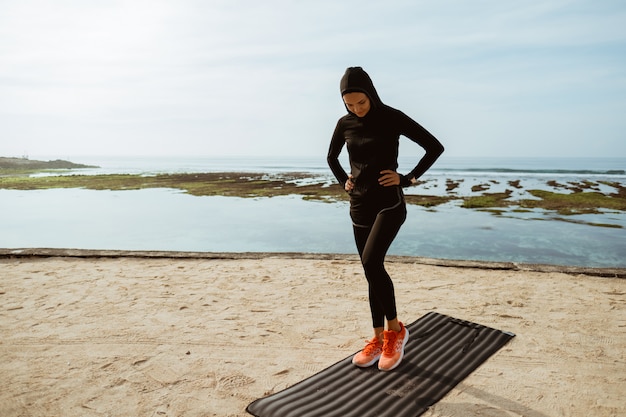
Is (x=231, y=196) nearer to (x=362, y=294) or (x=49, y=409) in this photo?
(x=362, y=294)

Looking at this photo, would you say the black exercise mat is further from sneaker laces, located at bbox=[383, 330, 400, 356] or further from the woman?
the woman

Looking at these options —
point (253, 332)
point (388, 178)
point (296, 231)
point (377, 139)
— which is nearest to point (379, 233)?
point (388, 178)

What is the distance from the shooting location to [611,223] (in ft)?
48.5

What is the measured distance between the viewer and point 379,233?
287cm

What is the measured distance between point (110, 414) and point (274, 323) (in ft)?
6.04

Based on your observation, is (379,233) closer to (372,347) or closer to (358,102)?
(358,102)

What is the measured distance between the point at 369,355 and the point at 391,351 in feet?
0.63

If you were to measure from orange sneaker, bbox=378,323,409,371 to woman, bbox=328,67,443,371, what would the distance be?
0.18m

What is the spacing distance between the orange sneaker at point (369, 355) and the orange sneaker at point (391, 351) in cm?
9

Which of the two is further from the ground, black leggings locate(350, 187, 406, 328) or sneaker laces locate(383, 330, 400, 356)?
black leggings locate(350, 187, 406, 328)

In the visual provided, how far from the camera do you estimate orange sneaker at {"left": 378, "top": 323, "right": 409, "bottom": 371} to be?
3.14m

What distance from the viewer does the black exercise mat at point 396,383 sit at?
2.64 metres

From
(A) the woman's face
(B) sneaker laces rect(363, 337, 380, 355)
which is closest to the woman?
(A) the woman's face

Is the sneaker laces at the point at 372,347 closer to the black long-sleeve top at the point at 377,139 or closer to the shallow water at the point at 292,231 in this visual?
the black long-sleeve top at the point at 377,139
